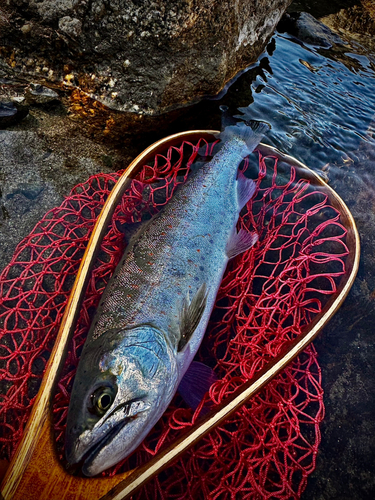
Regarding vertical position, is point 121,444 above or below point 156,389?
below

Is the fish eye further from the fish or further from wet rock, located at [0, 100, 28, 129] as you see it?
wet rock, located at [0, 100, 28, 129]

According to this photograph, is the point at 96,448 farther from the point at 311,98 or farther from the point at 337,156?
the point at 311,98

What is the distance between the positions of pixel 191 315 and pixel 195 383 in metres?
0.49

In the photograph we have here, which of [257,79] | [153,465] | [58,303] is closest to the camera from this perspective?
[153,465]

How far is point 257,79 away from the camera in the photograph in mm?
5324

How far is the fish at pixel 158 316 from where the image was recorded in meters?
2.07

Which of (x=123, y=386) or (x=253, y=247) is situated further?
(x=253, y=247)

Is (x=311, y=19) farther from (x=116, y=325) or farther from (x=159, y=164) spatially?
(x=116, y=325)

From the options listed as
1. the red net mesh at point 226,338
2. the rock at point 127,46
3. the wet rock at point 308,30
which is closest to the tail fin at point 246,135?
the red net mesh at point 226,338

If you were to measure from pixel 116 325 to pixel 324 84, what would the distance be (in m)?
5.15

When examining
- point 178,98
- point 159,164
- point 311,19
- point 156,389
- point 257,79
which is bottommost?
point 156,389

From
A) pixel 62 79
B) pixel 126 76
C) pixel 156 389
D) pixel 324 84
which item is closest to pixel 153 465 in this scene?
pixel 156 389

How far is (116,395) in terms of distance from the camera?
6.92ft

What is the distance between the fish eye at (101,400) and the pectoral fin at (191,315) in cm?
60
